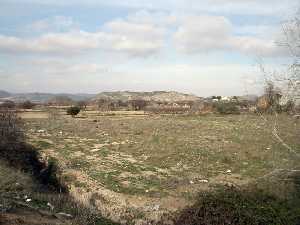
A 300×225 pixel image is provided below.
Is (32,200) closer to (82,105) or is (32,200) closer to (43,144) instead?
(43,144)

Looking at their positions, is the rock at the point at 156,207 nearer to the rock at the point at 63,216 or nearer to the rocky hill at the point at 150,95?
the rock at the point at 63,216

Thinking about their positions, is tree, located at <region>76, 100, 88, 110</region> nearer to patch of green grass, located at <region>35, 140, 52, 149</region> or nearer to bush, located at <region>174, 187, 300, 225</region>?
patch of green grass, located at <region>35, 140, 52, 149</region>

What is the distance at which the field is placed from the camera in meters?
14.5

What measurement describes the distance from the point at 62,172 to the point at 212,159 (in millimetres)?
6983

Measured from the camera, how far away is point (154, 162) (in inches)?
765

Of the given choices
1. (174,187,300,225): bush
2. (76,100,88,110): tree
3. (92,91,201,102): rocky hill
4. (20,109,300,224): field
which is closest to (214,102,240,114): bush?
(76,100,88,110): tree

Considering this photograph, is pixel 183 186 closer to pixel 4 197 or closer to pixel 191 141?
pixel 4 197

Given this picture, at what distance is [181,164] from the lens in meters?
19.1

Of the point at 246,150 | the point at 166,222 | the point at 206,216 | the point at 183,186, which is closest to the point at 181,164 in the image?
the point at 183,186

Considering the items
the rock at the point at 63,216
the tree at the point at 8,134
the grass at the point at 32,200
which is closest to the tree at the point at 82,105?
the tree at the point at 8,134

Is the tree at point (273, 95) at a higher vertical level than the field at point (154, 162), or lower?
higher

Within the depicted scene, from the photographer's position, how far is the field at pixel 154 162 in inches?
569

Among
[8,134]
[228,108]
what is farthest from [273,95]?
[228,108]

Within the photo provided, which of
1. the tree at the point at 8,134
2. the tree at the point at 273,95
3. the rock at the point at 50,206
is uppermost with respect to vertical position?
the tree at the point at 273,95
